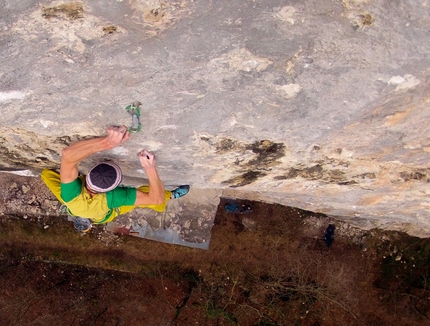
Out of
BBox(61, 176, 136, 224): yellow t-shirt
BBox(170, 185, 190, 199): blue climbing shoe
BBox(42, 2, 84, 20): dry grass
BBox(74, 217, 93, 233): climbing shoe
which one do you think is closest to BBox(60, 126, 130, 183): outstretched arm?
BBox(61, 176, 136, 224): yellow t-shirt

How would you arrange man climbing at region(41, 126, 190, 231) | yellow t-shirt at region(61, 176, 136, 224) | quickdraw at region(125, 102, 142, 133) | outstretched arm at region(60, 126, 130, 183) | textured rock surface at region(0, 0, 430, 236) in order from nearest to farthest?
1. textured rock surface at region(0, 0, 430, 236)
2. quickdraw at region(125, 102, 142, 133)
3. outstretched arm at region(60, 126, 130, 183)
4. man climbing at region(41, 126, 190, 231)
5. yellow t-shirt at region(61, 176, 136, 224)

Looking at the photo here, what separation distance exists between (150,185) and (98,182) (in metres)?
0.40

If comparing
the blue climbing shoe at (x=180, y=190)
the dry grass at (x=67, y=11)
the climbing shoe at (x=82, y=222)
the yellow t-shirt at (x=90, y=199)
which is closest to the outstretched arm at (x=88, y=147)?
the yellow t-shirt at (x=90, y=199)

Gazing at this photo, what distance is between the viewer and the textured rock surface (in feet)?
5.77

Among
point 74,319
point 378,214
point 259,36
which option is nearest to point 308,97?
point 259,36

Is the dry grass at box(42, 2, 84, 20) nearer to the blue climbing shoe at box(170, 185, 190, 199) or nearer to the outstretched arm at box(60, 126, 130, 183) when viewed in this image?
the outstretched arm at box(60, 126, 130, 183)

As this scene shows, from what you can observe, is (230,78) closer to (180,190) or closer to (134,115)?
(134,115)

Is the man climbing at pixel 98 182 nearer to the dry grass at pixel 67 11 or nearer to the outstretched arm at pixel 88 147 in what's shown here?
the outstretched arm at pixel 88 147

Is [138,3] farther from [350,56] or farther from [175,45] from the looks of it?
[350,56]

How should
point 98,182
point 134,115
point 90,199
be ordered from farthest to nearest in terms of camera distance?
1. point 90,199
2. point 98,182
3. point 134,115

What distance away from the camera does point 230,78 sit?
6.59 feet

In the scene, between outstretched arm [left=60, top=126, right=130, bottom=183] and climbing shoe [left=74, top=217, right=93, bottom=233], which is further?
climbing shoe [left=74, top=217, right=93, bottom=233]

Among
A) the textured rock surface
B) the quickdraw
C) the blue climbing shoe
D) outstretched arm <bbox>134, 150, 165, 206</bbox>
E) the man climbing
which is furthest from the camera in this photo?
the blue climbing shoe

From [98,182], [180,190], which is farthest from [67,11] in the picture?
[180,190]
